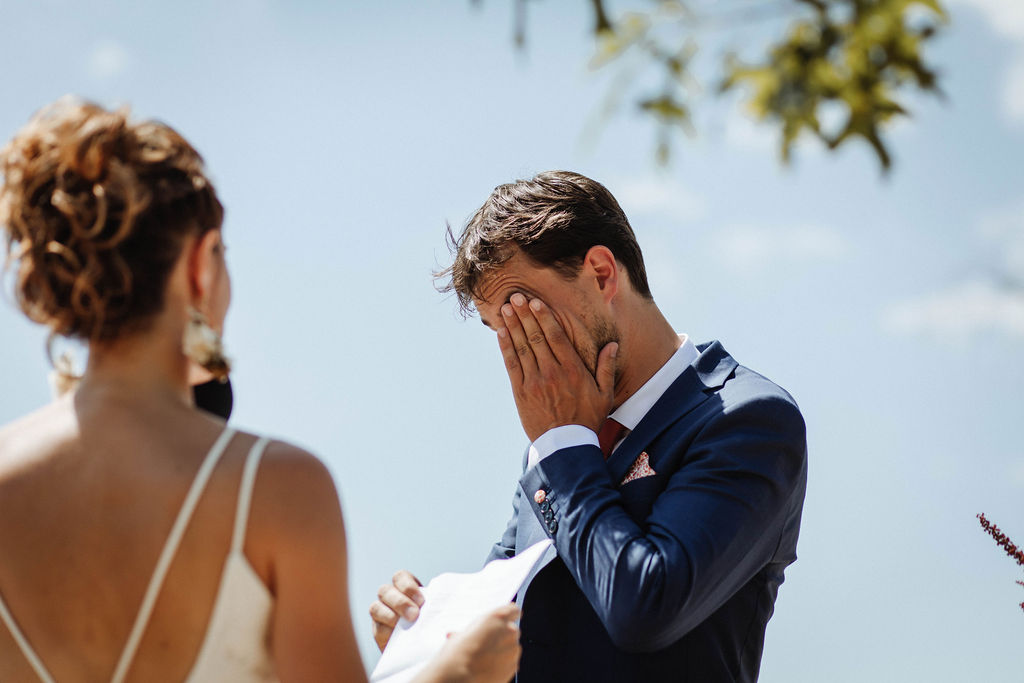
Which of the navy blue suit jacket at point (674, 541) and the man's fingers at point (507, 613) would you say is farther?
the navy blue suit jacket at point (674, 541)

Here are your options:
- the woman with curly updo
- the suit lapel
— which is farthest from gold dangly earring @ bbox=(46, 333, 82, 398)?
the suit lapel

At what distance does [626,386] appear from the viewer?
3416 mm

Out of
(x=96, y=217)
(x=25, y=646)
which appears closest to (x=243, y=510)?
(x=25, y=646)

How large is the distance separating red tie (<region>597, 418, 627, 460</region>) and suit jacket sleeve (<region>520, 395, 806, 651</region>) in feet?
1.16

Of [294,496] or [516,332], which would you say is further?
[516,332]

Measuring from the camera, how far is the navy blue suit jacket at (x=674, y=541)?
2.65 meters

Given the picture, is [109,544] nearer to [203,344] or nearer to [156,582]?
[156,582]

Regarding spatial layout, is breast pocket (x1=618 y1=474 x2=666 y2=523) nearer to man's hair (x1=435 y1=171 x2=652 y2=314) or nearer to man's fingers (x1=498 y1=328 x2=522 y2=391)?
man's fingers (x1=498 y1=328 x2=522 y2=391)

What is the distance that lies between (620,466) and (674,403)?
269 mm

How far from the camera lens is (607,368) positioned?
335cm

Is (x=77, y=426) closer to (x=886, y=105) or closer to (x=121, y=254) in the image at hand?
(x=121, y=254)

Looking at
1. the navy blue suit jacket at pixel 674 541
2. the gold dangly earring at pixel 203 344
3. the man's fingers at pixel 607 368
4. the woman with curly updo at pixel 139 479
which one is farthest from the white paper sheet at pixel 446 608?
the gold dangly earring at pixel 203 344

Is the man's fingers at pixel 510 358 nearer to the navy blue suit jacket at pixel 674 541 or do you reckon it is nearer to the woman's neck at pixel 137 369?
the navy blue suit jacket at pixel 674 541

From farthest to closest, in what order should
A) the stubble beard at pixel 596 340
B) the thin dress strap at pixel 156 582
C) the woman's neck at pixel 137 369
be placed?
1. the stubble beard at pixel 596 340
2. the woman's neck at pixel 137 369
3. the thin dress strap at pixel 156 582
